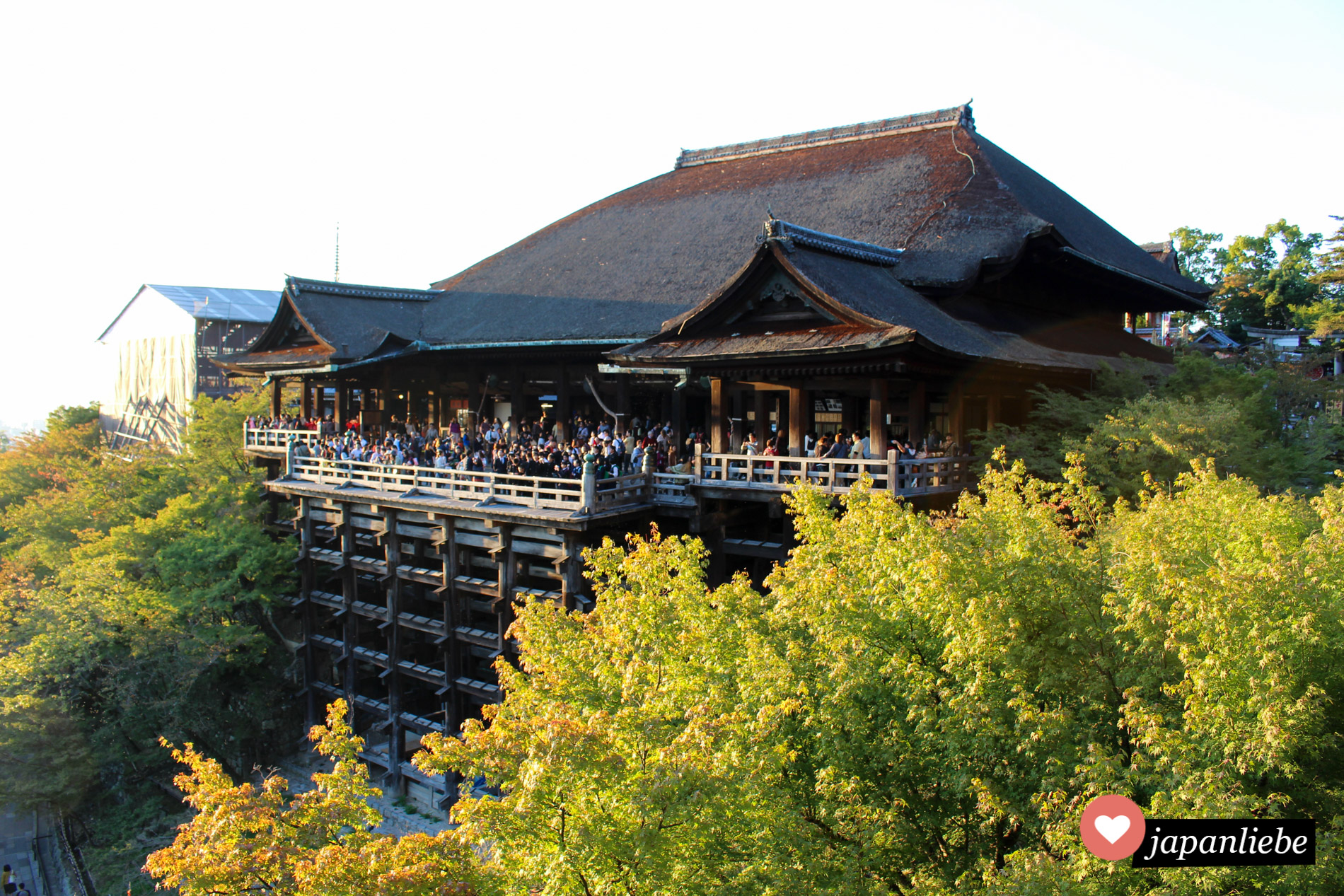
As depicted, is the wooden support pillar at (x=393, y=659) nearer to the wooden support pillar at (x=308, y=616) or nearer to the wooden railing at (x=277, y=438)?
the wooden support pillar at (x=308, y=616)

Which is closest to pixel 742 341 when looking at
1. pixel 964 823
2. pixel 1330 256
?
pixel 964 823

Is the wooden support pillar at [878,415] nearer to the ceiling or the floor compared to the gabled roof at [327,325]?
nearer to the floor

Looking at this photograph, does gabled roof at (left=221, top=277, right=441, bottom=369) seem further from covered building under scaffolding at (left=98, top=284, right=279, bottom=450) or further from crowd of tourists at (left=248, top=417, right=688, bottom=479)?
covered building under scaffolding at (left=98, top=284, right=279, bottom=450)

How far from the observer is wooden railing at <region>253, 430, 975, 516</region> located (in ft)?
49.5

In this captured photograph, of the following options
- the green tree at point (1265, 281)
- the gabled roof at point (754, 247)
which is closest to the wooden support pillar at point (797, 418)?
the gabled roof at point (754, 247)

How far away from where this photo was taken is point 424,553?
23.0 m

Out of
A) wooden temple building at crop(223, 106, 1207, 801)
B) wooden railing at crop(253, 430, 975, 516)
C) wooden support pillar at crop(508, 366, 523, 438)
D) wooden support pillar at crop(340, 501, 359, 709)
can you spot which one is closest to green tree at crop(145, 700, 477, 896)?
wooden temple building at crop(223, 106, 1207, 801)

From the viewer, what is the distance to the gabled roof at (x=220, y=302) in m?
41.2

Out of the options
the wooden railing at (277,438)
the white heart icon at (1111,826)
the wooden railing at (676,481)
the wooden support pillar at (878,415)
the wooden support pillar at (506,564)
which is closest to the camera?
the white heart icon at (1111,826)

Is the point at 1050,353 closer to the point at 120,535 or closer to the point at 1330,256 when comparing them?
the point at 1330,256

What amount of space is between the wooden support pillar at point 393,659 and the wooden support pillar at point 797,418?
1060 cm

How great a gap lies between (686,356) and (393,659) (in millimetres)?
11260

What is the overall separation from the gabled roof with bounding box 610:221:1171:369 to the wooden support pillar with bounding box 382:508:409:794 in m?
8.16

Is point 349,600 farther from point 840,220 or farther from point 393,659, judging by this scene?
point 840,220
